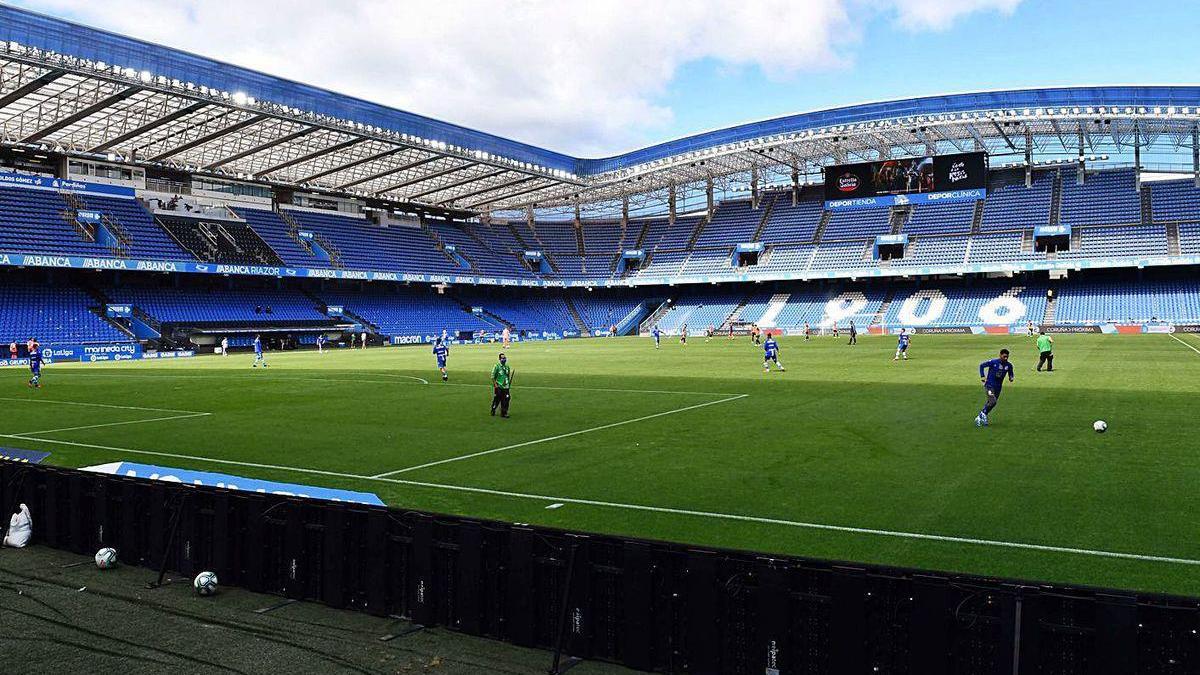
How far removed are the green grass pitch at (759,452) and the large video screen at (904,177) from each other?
144ft

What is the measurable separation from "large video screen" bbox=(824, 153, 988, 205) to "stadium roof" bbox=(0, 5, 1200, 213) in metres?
1.62

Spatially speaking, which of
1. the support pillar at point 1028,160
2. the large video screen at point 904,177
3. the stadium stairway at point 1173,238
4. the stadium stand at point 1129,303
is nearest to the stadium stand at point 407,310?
the large video screen at point 904,177

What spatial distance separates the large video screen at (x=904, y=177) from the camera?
70312 millimetres

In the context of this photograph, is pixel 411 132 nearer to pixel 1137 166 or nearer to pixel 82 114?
pixel 82 114

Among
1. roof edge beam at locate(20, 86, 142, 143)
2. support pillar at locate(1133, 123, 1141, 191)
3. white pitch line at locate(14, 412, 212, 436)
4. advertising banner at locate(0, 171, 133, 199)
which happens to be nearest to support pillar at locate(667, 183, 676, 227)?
support pillar at locate(1133, 123, 1141, 191)

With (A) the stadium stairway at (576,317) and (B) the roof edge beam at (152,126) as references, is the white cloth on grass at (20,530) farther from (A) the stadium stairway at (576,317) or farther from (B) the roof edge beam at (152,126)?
(A) the stadium stairway at (576,317)

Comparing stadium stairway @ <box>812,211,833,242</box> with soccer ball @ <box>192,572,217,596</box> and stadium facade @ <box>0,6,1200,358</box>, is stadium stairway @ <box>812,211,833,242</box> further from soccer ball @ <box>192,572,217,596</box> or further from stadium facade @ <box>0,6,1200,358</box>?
soccer ball @ <box>192,572,217,596</box>

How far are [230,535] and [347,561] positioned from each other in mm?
1525

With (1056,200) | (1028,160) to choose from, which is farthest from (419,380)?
(1056,200)

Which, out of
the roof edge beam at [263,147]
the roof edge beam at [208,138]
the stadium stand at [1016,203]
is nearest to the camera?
the roof edge beam at [208,138]

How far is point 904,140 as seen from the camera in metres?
69.2

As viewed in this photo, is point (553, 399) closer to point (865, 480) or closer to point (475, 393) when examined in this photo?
point (475, 393)

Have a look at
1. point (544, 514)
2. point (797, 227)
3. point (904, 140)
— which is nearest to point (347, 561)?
point (544, 514)

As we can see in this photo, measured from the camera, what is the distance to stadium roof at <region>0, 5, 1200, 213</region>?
141 feet
